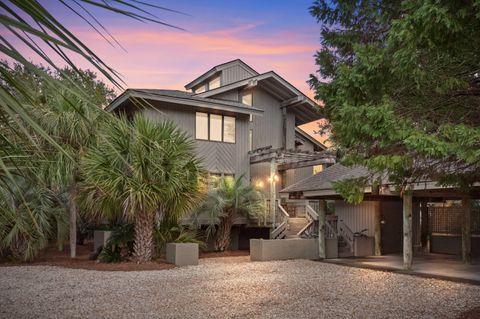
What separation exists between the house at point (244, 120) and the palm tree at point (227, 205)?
1.38m

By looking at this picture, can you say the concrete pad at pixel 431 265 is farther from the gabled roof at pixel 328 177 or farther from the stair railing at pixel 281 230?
the stair railing at pixel 281 230

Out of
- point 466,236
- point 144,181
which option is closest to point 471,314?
point 466,236

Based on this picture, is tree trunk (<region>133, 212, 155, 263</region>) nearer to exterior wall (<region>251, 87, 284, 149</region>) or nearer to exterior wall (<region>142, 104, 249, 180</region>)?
exterior wall (<region>142, 104, 249, 180</region>)

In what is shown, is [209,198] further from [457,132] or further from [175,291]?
[457,132]

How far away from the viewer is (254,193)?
19094 mm

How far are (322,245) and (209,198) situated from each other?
450 centimetres

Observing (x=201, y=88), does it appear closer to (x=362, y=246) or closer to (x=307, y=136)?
(x=307, y=136)

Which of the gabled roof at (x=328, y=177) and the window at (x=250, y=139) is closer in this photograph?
the gabled roof at (x=328, y=177)

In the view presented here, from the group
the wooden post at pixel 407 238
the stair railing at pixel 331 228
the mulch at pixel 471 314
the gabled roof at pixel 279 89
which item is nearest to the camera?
the mulch at pixel 471 314

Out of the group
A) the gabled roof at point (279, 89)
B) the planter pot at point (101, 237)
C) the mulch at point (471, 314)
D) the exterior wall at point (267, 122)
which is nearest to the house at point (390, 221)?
the exterior wall at point (267, 122)

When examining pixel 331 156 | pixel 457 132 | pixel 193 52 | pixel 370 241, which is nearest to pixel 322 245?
pixel 370 241

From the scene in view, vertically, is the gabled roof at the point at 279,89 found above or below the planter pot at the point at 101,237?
above

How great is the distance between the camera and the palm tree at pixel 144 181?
45.7 ft

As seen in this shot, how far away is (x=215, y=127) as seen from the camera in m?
21.7
